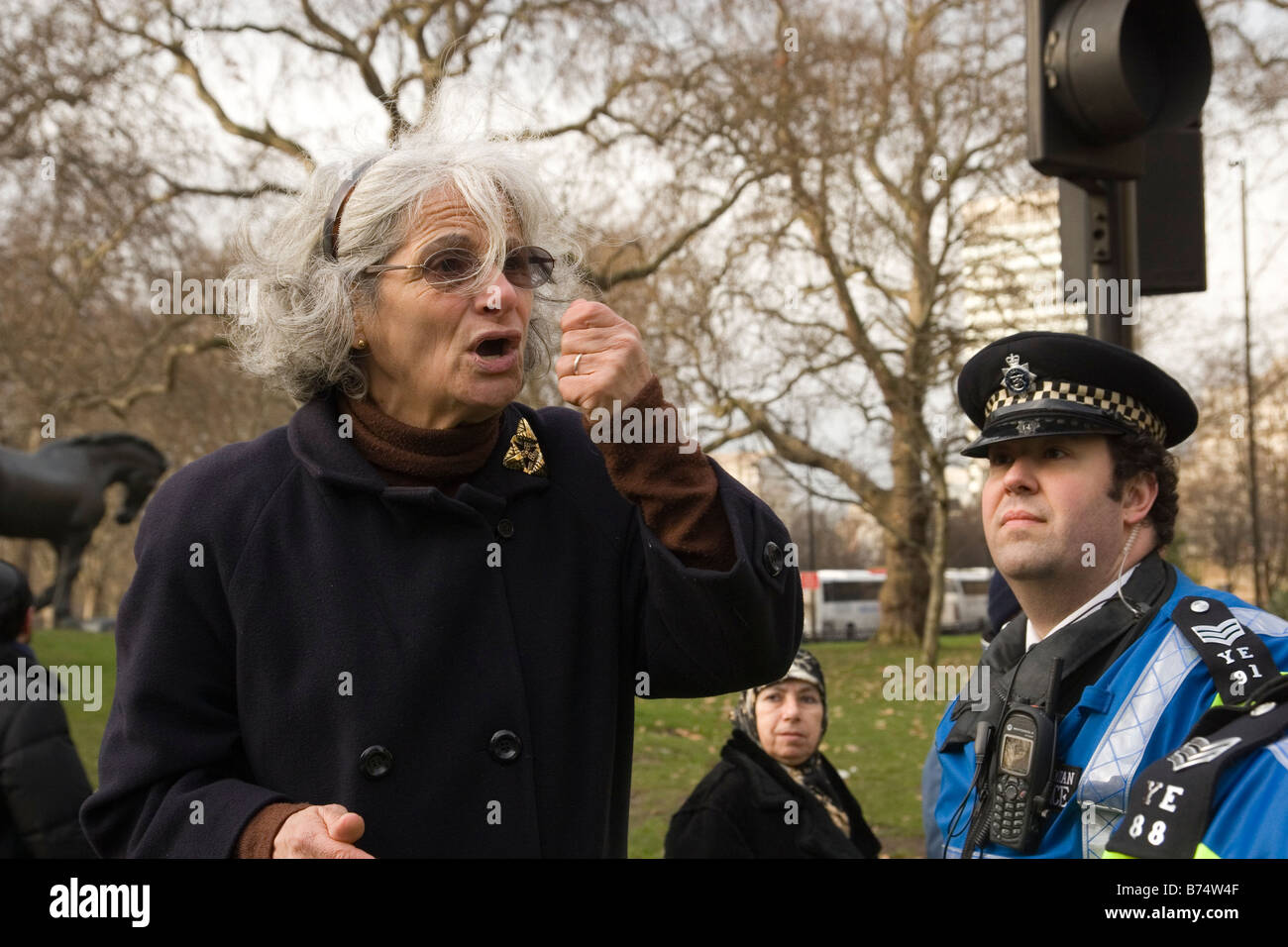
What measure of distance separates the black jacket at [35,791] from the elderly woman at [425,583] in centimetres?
171

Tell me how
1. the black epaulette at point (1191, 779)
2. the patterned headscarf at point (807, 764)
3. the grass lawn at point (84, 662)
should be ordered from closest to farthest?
the black epaulette at point (1191, 779) < the patterned headscarf at point (807, 764) < the grass lawn at point (84, 662)

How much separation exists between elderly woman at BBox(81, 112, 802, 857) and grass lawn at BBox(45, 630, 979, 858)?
176 inches

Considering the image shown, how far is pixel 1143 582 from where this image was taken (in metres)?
2.62

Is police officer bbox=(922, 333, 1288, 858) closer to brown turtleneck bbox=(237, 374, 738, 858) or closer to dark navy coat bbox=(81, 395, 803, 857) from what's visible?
dark navy coat bbox=(81, 395, 803, 857)

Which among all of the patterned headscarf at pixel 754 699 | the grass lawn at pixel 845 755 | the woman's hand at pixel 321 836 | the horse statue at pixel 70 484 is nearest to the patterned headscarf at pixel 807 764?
the patterned headscarf at pixel 754 699

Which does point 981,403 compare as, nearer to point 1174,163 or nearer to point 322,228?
point 1174,163

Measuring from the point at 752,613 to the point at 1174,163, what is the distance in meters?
2.02

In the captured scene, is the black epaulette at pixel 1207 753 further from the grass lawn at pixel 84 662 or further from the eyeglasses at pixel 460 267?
the grass lawn at pixel 84 662

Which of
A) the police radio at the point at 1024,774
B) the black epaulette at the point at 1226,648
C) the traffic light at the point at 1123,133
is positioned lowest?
the police radio at the point at 1024,774

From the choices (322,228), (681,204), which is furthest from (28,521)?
(322,228)

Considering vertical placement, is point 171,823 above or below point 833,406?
below

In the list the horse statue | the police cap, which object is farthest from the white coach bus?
the police cap

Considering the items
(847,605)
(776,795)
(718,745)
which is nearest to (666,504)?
(776,795)

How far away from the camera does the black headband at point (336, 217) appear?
2.49 meters
